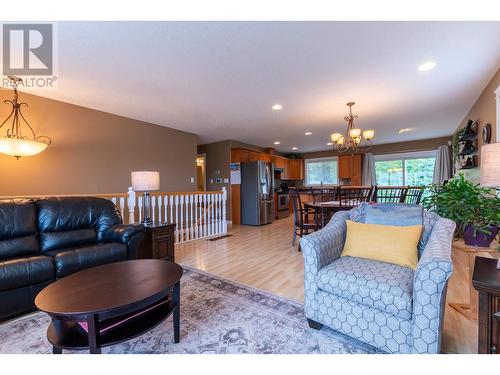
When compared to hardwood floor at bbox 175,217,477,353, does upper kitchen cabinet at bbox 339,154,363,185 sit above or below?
above

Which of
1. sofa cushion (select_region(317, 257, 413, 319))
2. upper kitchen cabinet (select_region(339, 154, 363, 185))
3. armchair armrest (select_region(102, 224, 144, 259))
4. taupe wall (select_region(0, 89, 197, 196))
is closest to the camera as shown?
sofa cushion (select_region(317, 257, 413, 319))

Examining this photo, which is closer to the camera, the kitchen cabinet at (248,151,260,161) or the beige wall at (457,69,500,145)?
the beige wall at (457,69,500,145)

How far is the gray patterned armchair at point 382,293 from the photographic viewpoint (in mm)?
1176

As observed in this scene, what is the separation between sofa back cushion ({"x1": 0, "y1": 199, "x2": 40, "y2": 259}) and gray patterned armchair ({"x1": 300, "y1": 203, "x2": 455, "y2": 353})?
8.36 feet

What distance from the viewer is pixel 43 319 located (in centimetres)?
184

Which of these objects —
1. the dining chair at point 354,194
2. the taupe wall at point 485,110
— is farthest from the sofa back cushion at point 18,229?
the taupe wall at point 485,110

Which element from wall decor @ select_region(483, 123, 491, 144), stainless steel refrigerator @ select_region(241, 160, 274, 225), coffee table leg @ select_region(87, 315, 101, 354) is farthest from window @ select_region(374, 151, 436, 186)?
coffee table leg @ select_region(87, 315, 101, 354)

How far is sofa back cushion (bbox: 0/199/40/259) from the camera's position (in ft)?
6.73

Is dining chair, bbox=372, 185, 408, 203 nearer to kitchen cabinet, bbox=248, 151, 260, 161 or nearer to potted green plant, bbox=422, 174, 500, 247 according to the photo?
potted green plant, bbox=422, 174, 500, 247

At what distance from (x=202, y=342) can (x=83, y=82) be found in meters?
3.20

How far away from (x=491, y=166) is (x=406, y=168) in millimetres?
6822
